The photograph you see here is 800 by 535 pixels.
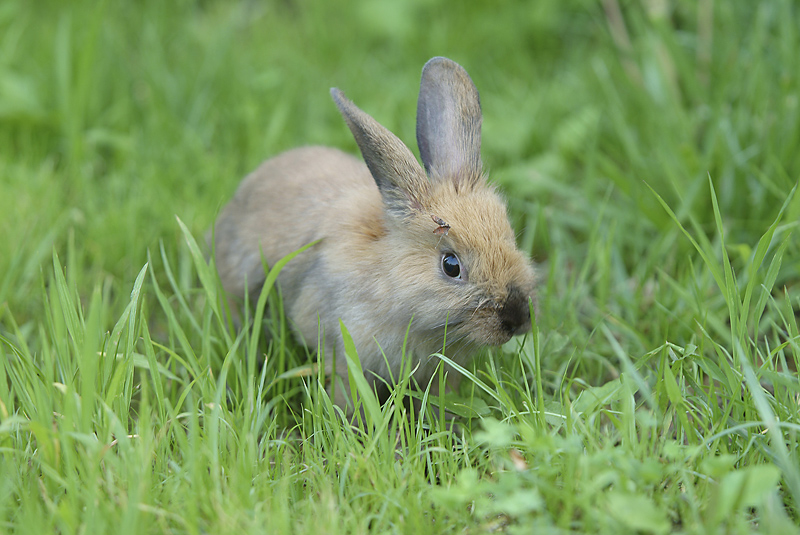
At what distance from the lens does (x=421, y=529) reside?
84.0 inches

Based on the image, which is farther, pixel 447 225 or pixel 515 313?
pixel 447 225

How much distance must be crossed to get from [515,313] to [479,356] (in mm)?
314

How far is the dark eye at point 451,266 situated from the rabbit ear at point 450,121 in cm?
46

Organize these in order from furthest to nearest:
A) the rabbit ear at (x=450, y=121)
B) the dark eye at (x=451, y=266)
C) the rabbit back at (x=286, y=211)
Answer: the rabbit back at (x=286, y=211)
the rabbit ear at (x=450, y=121)
the dark eye at (x=451, y=266)

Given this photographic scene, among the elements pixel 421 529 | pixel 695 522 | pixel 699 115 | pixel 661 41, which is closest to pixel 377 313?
pixel 421 529

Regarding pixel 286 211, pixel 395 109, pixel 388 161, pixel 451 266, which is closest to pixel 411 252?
pixel 451 266

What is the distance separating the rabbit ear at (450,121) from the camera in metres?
3.32

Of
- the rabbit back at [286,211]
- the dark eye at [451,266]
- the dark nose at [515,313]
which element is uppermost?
the rabbit back at [286,211]

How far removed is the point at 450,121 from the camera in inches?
131

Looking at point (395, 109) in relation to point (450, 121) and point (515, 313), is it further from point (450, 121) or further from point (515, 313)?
point (515, 313)

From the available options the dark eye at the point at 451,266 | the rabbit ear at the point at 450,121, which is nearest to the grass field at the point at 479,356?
the dark eye at the point at 451,266

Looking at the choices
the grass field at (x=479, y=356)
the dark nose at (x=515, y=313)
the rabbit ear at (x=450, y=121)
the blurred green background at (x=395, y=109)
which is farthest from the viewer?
the blurred green background at (x=395, y=109)

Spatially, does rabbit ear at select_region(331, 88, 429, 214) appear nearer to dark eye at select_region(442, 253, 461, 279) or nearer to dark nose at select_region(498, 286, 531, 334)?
dark eye at select_region(442, 253, 461, 279)

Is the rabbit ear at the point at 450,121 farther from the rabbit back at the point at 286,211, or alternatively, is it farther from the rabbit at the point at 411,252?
the rabbit back at the point at 286,211
